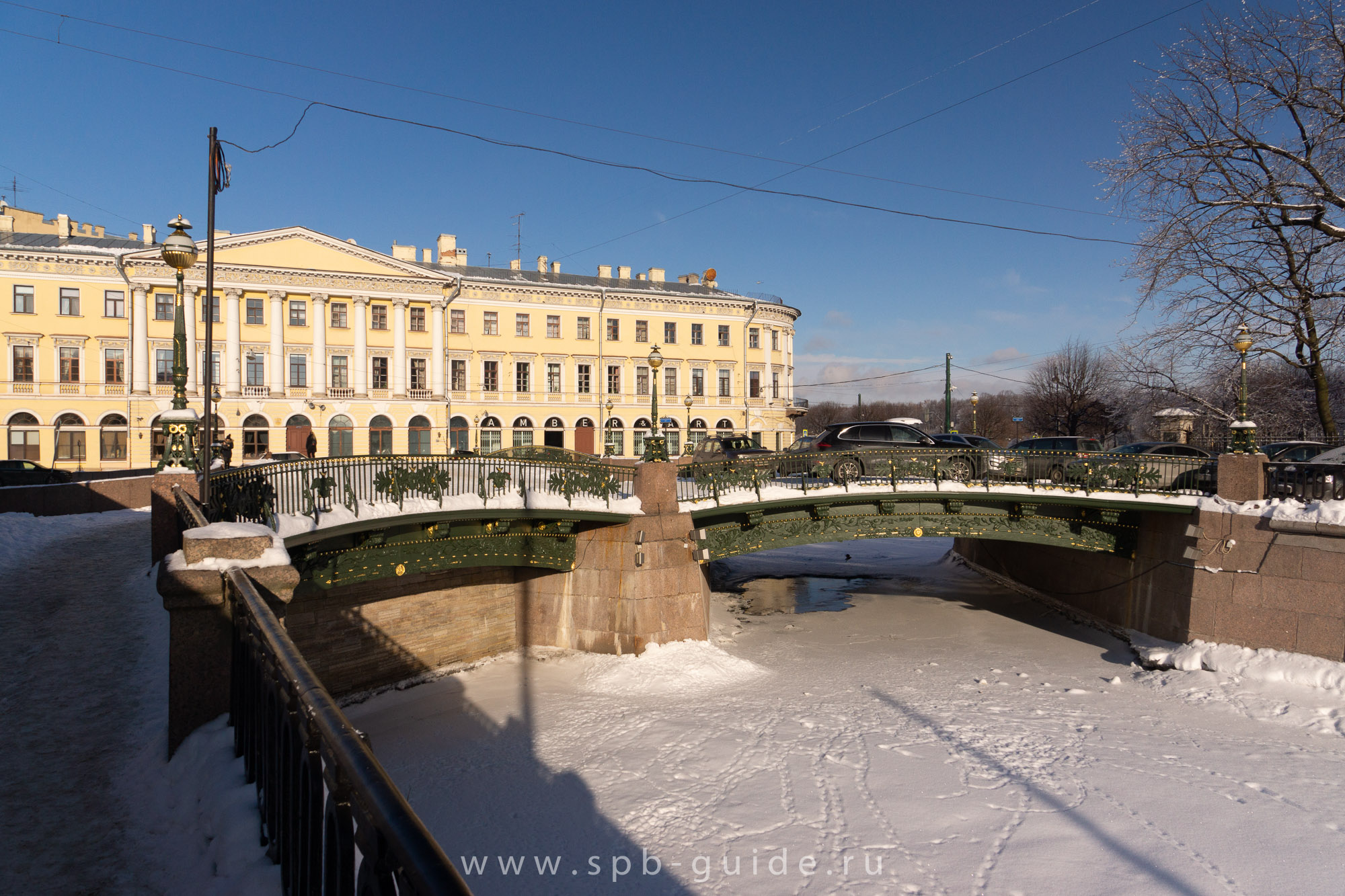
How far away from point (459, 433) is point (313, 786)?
43.2 meters

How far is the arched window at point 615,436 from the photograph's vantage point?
46.5 meters

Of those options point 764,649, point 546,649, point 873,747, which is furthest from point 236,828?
point 764,649

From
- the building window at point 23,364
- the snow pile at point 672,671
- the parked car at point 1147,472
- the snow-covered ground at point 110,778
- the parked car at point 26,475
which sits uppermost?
the building window at point 23,364

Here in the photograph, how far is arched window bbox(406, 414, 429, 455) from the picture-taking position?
1674 inches

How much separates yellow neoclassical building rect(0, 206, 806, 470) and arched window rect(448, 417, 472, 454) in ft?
0.30

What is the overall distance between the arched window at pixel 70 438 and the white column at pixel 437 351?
17.2m

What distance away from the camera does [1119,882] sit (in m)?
8.70

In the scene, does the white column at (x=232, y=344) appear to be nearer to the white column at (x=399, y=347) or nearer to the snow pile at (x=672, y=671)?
the white column at (x=399, y=347)

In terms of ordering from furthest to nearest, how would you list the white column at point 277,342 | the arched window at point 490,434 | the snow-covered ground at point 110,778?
the arched window at point 490,434, the white column at point 277,342, the snow-covered ground at point 110,778

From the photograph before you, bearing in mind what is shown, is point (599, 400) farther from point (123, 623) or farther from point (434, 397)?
point (123, 623)

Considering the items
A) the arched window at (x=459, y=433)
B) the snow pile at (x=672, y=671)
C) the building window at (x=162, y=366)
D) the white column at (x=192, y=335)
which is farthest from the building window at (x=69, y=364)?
the snow pile at (x=672, y=671)

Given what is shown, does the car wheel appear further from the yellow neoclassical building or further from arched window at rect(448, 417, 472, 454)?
arched window at rect(448, 417, 472, 454)

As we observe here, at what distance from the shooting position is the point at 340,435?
41469 millimetres

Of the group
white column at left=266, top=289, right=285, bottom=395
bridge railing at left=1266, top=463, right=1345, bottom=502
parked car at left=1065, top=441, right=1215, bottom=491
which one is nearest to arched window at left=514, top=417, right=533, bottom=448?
white column at left=266, top=289, right=285, bottom=395
